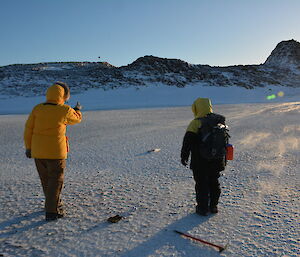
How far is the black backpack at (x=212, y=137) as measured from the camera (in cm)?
332

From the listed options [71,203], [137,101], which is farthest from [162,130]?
[137,101]

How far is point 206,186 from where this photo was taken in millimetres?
3592

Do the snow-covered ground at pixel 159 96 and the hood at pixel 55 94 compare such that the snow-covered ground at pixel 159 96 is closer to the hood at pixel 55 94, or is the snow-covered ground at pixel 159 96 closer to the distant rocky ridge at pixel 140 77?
the distant rocky ridge at pixel 140 77

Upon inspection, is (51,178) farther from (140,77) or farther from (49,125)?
(140,77)

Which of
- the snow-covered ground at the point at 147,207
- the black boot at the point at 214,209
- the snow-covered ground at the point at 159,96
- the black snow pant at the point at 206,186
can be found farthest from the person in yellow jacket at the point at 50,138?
the snow-covered ground at the point at 159,96

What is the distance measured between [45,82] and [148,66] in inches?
678

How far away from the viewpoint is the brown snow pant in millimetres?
3367

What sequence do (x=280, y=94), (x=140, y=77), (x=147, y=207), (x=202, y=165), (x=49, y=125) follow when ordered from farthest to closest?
A: 1. (x=140, y=77)
2. (x=280, y=94)
3. (x=147, y=207)
4. (x=202, y=165)
5. (x=49, y=125)

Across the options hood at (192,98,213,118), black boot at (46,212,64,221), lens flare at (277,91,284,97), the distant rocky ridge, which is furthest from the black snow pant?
lens flare at (277,91,284,97)

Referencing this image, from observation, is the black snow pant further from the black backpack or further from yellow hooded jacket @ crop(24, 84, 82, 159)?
yellow hooded jacket @ crop(24, 84, 82, 159)

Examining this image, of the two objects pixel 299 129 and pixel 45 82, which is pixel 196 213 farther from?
pixel 45 82

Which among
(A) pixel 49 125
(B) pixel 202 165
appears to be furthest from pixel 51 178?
(B) pixel 202 165

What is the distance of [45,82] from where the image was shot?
38375 mm

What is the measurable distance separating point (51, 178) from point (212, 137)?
2.00 m
